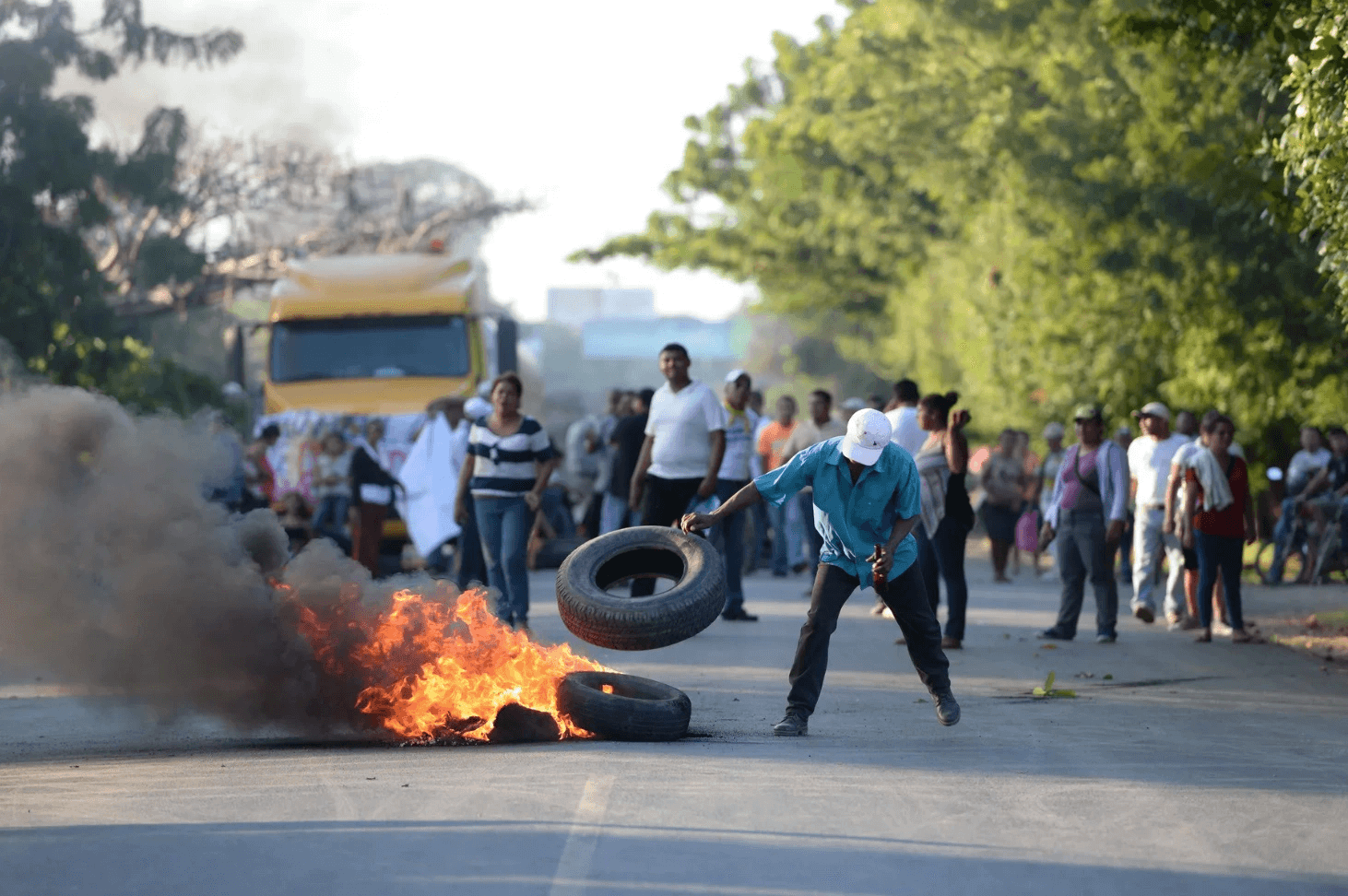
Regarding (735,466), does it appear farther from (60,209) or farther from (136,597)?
(60,209)

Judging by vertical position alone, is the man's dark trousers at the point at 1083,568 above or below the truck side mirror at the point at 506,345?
below

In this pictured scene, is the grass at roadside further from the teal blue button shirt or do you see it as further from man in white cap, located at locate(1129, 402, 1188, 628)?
the teal blue button shirt

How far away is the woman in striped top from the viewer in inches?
504

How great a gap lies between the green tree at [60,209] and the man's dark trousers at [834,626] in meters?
18.4

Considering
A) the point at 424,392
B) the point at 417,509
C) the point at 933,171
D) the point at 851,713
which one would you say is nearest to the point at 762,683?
the point at 851,713

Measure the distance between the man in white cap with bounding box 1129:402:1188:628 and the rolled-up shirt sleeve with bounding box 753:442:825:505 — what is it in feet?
23.9

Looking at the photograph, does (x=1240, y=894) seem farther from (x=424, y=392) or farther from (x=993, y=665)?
(x=424, y=392)

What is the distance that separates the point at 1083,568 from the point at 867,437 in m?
6.05

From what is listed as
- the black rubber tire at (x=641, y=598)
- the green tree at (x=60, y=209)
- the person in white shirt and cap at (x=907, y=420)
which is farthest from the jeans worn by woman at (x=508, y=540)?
the green tree at (x=60, y=209)

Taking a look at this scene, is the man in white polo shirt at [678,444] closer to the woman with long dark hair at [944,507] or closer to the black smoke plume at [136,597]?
the woman with long dark hair at [944,507]

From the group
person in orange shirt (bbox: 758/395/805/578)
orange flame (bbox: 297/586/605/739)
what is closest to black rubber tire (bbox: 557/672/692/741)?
orange flame (bbox: 297/586/605/739)

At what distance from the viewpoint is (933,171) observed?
32.2 meters

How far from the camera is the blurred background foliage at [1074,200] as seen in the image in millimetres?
18328

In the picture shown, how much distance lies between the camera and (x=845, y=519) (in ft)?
29.3
